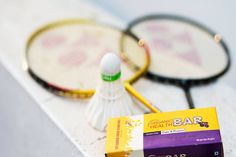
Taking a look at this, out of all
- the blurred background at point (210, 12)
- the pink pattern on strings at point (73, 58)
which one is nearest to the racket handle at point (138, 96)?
the pink pattern on strings at point (73, 58)

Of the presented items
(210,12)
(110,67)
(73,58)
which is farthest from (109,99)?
(210,12)

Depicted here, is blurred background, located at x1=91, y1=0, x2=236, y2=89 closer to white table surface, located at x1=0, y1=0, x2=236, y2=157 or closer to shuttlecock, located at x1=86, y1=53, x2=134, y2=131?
white table surface, located at x1=0, y1=0, x2=236, y2=157

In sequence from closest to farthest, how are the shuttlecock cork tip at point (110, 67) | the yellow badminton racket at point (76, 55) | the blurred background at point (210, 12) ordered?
1. the shuttlecock cork tip at point (110, 67)
2. the yellow badminton racket at point (76, 55)
3. the blurred background at point (210, 12)

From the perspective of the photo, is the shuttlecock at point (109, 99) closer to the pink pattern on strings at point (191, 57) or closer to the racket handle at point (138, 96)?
the racket handle at point (138, 96)

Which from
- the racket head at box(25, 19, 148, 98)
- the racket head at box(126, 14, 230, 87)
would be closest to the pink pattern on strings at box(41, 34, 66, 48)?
the racket head at box(25, 19, 148, 98)

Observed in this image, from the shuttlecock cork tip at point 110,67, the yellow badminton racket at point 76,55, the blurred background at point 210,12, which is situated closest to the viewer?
the shuttlecock cork tip at point 110,67

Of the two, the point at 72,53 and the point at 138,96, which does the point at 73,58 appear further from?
the point at 138,96
